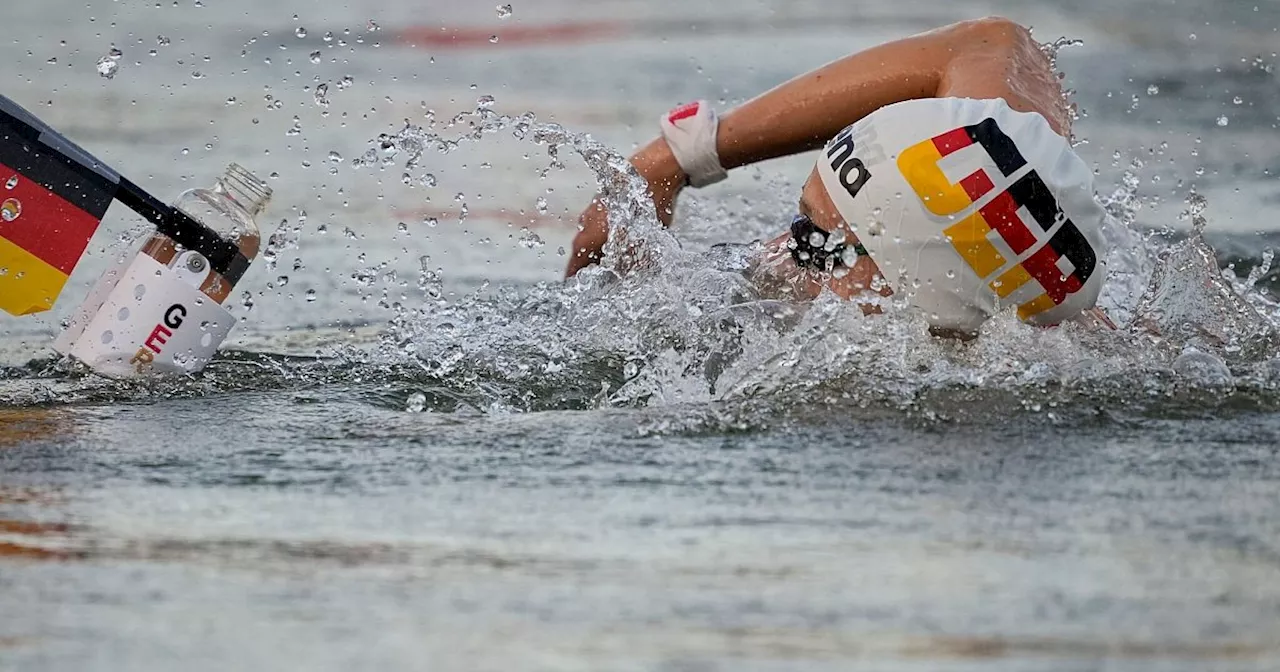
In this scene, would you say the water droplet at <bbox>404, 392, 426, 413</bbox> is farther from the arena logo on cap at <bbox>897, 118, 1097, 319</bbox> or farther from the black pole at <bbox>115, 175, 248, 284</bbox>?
the arena logo on cap at <bbox>897, 118, 1097, 319</bbox>

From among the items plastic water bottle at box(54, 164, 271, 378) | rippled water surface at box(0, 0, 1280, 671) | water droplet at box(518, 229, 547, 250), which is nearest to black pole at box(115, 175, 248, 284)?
plastic water bottle at box(54, 164, 271, 378)

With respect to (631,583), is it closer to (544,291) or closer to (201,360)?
(201,360)

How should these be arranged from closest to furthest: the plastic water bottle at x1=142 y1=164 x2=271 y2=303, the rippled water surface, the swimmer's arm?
the rippled water surface, the plastic water bottle at x1=142 y1=164 x2=271 y2=303, the swimmer's arm

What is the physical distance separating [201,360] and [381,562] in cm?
138

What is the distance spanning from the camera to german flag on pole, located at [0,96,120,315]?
12.3 ft

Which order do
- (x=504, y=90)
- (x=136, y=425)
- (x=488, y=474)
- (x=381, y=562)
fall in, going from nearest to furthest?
(x=381, y=562) → (x=488, y=474) → (x=136, y=425) → (x=504, y=90)

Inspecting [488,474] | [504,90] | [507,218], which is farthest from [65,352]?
[504,90]

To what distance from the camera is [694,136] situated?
15.4 ft

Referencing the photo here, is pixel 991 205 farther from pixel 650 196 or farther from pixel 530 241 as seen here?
pixel 530 241

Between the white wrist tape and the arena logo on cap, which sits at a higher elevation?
the white wrist tape

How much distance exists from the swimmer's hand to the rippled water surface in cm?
8

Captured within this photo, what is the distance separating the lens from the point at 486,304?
508cm

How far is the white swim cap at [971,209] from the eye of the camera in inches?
152

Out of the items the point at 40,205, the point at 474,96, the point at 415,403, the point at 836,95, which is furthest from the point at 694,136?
the point at 474,96
